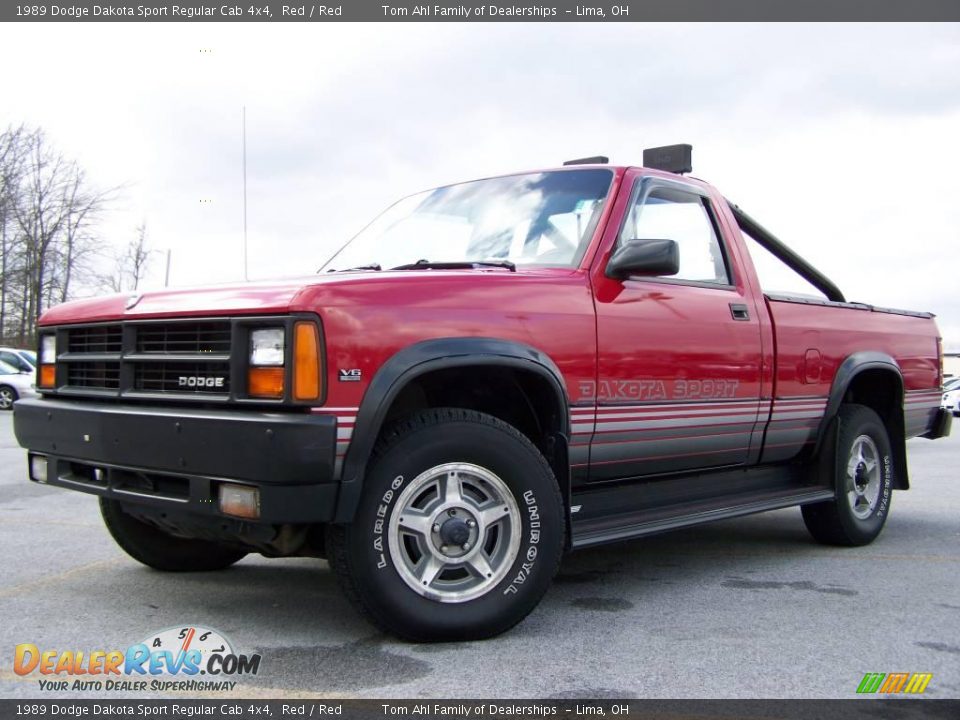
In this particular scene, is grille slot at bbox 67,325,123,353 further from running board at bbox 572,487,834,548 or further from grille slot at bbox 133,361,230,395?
running board at bbox 572,487,834,548

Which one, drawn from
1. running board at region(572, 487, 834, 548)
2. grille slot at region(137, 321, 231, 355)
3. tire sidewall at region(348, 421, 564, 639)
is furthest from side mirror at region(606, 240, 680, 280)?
grille slot at region(137, 321, 231, 355)

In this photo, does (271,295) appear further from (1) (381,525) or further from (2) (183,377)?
(1) (381,525)

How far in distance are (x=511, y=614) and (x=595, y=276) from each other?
154cm

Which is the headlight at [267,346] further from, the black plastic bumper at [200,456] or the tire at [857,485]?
the tire at [857,485]

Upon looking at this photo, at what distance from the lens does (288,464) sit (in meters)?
3.24

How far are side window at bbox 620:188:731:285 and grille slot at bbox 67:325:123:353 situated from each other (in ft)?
7.89

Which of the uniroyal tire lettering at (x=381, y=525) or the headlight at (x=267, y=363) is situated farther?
the uniroyal tire lettering at (x=381, y=525)

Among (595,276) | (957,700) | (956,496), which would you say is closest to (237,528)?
(595,276)

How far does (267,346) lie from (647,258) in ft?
5.68

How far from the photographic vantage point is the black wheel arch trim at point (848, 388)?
225 inches

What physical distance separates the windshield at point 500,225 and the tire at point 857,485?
232 cm

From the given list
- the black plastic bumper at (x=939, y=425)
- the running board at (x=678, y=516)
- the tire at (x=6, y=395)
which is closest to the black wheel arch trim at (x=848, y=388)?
the running board at (x=678, y=516)

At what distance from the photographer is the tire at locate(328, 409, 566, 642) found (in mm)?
3477

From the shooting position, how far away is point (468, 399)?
4.21 meters
